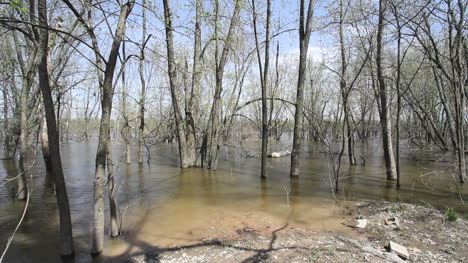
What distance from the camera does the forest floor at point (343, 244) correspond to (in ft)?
12.7

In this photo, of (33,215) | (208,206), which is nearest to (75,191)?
(33,215)

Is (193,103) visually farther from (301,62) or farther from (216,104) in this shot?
(301,62)

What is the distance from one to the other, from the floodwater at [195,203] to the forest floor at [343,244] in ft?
1.04

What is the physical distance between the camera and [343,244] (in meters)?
4.25

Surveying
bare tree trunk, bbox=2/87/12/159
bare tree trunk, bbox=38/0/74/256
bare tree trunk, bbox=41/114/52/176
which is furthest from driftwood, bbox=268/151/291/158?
bare tree trunk, bbox=2/87/12/159

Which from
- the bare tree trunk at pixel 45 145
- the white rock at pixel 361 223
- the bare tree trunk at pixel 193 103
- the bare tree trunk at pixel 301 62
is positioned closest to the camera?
the white rock at pixel 361 223

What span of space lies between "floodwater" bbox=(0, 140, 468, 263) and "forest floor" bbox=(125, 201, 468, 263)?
1.04 ft

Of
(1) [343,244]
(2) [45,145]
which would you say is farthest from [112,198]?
(2) [45,145]

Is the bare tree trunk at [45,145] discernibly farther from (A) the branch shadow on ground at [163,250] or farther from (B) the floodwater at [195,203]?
(A) the branch shadow on ground at [163,250]

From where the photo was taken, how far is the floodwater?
493cm

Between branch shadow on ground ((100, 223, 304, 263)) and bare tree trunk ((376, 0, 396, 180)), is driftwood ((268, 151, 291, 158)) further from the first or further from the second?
branch shadow on ground ((100, 223, 304, 263))

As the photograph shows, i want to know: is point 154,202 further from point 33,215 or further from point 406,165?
point 406,165

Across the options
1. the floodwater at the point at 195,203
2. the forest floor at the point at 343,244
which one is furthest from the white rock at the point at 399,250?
the floodwater at the point at 195,203

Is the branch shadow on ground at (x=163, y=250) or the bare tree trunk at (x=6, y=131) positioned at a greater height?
the bare tree trunk at (x=6, y=131)
